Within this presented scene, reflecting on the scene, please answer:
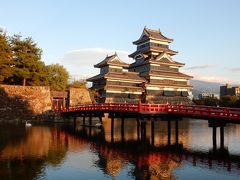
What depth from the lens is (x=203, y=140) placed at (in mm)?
37281

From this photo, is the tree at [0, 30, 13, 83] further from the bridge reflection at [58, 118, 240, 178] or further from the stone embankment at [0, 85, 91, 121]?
the bridge reflection at [58, 118, 240, 178]

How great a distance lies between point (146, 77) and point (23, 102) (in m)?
30.6

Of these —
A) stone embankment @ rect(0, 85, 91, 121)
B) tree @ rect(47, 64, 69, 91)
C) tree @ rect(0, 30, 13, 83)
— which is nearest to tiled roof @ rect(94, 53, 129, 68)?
tree @ rect(47, 64, 69, 91)

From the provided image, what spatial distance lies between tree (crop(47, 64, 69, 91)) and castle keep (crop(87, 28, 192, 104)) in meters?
7.21

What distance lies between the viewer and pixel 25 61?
5769cm

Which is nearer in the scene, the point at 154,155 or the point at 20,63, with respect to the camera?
the point at 154,155

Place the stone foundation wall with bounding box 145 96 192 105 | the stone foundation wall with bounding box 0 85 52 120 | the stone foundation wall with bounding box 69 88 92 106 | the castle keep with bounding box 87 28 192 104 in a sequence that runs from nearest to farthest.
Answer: the stone foundation wall with bounding box 0 85 52 120, the stone foundation wall with bounding box 69 88 92 106, the castle keep with bounding box 87 28 192 104, the stone foundation wall with bounding box 145 96 192 105

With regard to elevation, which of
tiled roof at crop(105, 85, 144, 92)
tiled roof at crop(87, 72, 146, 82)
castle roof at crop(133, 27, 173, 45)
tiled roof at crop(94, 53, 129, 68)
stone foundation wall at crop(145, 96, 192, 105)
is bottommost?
stone foundation wall at crop(145, 96, 192, 105)

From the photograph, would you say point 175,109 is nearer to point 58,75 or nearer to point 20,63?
point 20,63

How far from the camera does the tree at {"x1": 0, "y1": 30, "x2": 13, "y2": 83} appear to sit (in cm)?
5556

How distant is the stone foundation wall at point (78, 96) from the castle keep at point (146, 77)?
607 centimetres

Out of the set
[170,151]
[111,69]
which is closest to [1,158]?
[170,151]

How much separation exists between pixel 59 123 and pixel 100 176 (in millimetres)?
34259

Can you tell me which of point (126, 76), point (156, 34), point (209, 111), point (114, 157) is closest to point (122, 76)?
point (126, 76)
